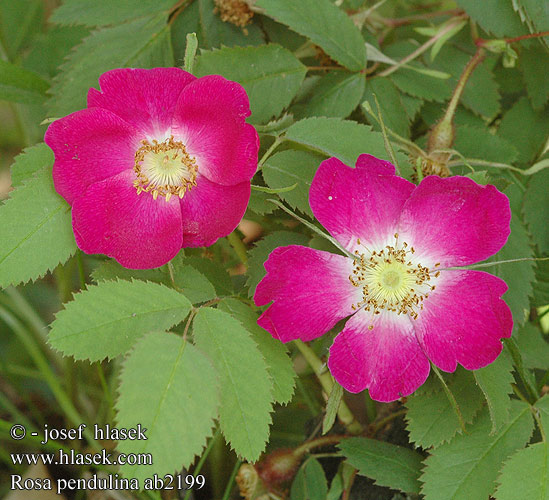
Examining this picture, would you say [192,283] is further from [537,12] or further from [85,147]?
[537,12]

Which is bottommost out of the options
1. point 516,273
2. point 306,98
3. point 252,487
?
point 252,487

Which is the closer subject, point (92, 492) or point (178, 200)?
point (178, 200)

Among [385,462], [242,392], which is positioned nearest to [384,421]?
[385,462]

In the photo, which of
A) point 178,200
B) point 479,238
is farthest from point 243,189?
Answer: point 479,238

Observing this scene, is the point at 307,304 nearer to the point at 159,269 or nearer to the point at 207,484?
the point at 159,269

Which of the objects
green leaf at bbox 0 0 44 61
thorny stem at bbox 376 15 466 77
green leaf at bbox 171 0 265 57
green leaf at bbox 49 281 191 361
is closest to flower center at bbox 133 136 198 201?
green leaf at bbox 49 281 191 361

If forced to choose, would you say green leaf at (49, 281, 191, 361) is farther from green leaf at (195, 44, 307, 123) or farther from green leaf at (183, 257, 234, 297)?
green leaf at (195, 44, 307, 123)

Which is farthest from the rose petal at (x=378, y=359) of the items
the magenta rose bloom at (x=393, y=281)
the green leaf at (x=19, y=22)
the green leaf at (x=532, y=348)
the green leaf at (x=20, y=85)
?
the green leaf at (x=19, y=22)
